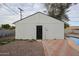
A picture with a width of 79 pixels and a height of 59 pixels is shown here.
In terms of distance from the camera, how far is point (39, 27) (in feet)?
21.5

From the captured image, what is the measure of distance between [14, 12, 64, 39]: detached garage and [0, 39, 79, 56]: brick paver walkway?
22 cm

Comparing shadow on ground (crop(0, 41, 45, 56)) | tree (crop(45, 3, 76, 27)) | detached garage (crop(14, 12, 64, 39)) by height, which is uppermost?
tree (crop(45, 3, 76, 27))

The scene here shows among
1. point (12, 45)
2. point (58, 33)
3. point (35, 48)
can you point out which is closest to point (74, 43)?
point (58, 33)

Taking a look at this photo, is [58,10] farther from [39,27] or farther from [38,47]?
[38,47]

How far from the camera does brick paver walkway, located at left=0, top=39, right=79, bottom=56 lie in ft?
19.5

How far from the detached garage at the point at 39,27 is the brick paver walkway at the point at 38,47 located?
8.5 inches

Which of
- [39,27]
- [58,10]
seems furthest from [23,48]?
[58,10]

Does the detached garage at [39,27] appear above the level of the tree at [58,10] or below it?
below

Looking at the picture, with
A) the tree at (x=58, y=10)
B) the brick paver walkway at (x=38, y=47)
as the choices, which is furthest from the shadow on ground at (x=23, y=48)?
the tree at (x=58, y=10)

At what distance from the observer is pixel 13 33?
6.29 meters

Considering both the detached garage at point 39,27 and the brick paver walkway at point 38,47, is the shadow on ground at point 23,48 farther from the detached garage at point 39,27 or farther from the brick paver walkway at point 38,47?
the detached garage at point 39,27

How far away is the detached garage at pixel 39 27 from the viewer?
621 centimetres

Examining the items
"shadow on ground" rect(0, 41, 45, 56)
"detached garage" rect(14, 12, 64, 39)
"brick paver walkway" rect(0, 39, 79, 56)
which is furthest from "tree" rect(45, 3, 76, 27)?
"shadow on ground" rect(0, 41, 45, 56)

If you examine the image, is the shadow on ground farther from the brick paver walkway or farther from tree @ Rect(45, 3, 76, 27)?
tree @ Rect(45, 3, 76, 27)
